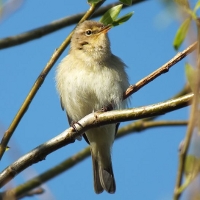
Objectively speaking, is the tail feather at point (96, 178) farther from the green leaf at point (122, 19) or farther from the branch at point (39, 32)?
the green leaf at point (122, 19)

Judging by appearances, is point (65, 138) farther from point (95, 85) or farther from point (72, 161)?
point (72, 161)

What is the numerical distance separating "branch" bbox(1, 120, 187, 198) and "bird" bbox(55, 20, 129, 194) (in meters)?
0.23

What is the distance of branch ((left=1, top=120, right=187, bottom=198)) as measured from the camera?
18.0 ft

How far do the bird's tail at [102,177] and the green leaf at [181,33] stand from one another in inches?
167

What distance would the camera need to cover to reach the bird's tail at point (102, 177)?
20.4 feet

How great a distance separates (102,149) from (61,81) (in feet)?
3.77

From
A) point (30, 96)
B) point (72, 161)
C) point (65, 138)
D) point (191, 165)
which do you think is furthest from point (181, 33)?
point (72, 161)

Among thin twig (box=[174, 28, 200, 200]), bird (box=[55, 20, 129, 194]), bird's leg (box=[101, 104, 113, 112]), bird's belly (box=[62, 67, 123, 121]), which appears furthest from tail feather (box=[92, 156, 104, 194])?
thin twig (box=[174, 28, 200, 200])

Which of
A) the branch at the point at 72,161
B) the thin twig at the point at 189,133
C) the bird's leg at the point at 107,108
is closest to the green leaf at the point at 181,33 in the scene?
the thin twig at the point at 189,133

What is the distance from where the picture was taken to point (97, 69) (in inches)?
220

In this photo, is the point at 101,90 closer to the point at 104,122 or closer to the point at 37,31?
the point at 37,31

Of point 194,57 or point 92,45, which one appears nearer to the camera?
point 194,57

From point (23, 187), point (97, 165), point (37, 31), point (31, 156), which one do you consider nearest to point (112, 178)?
point (97, 165)

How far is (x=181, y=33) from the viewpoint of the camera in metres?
1.99
